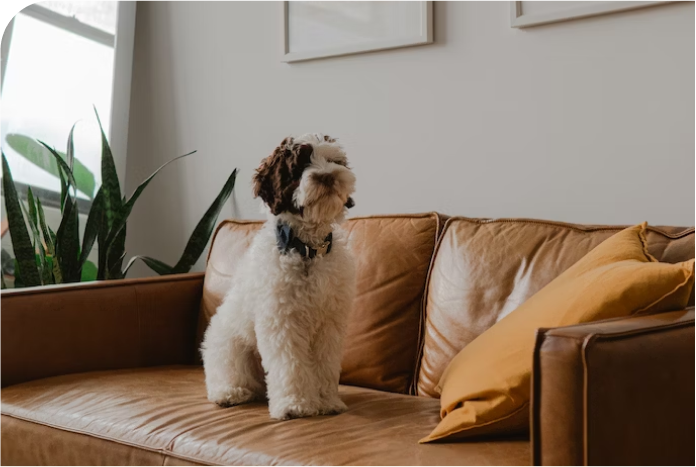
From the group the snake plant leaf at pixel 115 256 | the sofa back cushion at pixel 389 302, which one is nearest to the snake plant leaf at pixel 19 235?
the snake plant leaf at pixel 115 256

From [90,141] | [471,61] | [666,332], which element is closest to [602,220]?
[471,61]

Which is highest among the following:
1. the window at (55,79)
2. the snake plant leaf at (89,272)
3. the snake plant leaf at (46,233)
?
the window at (55,79)

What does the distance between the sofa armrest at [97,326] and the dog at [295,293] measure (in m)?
0.60

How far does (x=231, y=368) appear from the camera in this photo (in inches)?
85.5

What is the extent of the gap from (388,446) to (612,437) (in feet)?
1.82

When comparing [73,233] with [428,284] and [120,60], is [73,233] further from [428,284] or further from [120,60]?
[428,284]

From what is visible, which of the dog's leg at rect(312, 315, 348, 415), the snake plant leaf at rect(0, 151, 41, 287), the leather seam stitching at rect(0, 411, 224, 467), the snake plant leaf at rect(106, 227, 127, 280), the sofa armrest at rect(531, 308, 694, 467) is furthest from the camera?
the snake plant leaf at rect(106, 227, 127, 280)

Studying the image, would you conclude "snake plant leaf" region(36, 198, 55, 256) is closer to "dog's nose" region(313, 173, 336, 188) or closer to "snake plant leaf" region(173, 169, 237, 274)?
"snake plant leaf" region(173, 169, 237, 274)

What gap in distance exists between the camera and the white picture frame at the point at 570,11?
2291mm

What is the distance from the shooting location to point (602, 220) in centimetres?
240

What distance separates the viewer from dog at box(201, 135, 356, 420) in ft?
6.48

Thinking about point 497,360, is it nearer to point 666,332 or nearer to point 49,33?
point 666,332

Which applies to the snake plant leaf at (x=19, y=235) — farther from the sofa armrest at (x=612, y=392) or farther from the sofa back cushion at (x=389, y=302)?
the sofa armrest at (x=612, y=392)

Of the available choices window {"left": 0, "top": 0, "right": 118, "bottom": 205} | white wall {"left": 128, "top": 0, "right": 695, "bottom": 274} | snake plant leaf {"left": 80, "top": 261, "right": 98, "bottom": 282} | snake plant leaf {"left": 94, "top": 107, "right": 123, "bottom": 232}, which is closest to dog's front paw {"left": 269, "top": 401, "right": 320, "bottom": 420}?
white wall {"left": 128, "top": 0, "right": 695, "bottom": 274}
